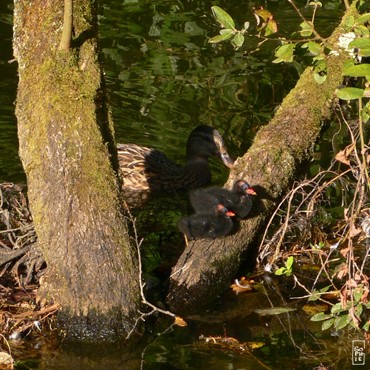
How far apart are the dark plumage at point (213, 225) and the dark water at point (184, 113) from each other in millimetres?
429

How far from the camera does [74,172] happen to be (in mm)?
5887

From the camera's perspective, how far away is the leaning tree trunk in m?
5.86

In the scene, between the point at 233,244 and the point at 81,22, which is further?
the point at 233,244

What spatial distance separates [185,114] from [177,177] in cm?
97

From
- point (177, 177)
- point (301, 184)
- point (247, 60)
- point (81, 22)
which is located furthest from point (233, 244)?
point (247, 60)

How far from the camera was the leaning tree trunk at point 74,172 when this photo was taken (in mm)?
5859

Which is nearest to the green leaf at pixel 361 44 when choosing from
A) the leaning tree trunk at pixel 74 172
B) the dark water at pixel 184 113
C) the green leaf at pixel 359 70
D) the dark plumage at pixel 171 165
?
the green leaf at pixel 359 70

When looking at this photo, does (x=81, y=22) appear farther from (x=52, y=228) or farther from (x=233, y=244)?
(x=233, y=244)

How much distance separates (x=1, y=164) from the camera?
8922 mm

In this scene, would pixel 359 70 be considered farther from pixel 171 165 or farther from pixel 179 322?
pixel 171 165

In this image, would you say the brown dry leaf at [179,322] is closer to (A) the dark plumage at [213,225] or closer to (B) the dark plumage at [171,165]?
(A) the dark plumage at [213,225]

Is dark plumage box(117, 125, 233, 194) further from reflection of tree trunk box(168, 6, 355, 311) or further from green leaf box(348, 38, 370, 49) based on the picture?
green leaf box(348, 38, 370, 49)

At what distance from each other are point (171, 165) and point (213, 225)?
8.99 ft

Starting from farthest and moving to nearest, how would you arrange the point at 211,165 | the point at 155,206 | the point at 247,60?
the point at 247,60
the point at 211,165
the point at 155,206
